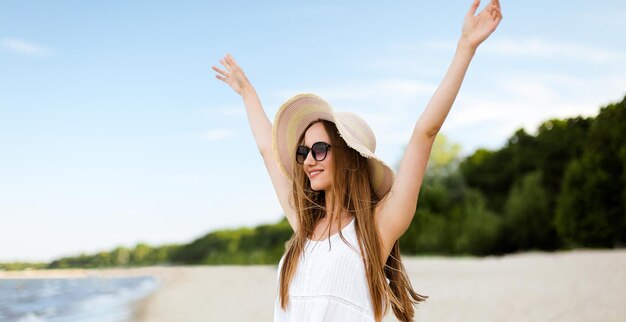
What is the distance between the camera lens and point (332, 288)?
7.09ft

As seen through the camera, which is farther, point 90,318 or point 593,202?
point 593,202

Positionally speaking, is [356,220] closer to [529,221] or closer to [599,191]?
[599,191]

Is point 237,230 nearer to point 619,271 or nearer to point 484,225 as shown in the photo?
point 484,225

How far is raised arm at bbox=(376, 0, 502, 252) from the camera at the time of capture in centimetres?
207

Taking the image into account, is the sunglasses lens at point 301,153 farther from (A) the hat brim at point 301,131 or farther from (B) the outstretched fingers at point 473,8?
(B) the outstretched fingers at point 473,8

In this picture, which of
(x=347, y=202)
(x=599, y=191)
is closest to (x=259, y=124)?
(x=347, y=202)

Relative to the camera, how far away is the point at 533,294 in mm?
9797

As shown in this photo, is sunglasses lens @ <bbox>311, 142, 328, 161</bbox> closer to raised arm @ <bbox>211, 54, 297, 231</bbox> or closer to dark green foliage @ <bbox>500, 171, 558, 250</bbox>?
raised arm @ <bbox>211, 54, 297, 231</bbox>

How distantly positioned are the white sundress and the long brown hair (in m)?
0.03

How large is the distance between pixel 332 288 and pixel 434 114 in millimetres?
684

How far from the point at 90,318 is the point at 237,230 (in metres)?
41.3

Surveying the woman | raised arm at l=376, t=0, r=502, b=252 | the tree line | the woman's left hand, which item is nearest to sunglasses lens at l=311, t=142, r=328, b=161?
the woman

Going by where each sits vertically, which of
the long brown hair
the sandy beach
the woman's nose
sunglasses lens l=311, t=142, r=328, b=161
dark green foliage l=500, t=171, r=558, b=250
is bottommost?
the sandy beach

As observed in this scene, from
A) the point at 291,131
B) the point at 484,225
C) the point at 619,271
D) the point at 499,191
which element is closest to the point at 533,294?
the point at 619,271
